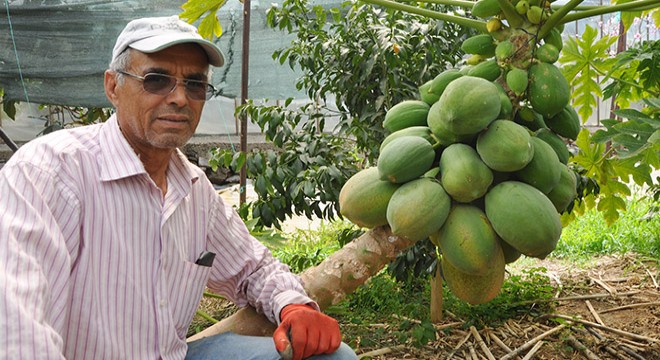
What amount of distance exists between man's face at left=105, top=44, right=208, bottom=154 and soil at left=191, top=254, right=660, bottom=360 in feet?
4.44

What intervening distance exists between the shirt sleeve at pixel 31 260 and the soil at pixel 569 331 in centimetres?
153

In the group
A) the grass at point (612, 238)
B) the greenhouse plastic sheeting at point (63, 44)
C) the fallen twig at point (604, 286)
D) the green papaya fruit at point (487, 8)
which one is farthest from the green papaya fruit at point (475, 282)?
the greenhouse plastic sheeting at point (63, 44)

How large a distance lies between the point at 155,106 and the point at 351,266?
0.69 metres

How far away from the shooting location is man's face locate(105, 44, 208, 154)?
1.81 m

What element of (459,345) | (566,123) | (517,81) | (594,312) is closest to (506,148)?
(517,81)

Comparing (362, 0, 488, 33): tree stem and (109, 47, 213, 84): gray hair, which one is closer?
(362, 0, 488, 33): tree stem

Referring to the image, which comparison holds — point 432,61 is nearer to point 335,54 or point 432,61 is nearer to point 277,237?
point 335,54

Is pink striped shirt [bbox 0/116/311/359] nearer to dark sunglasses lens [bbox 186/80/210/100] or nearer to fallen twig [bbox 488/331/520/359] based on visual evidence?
dark sunglasses lens [bbox 186/80/210/100]

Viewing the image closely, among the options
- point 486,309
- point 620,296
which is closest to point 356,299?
point 486,309

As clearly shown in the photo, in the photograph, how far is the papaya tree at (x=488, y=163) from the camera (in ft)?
4.38

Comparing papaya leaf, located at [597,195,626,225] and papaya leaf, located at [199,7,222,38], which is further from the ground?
papaya leaf, located at [199,7,222,38]

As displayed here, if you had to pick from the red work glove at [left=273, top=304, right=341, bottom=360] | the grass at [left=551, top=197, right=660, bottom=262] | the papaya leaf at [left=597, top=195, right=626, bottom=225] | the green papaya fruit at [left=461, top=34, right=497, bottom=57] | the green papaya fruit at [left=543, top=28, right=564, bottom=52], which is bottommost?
the grass at [left=551, top=197, right=660, bottom=262]

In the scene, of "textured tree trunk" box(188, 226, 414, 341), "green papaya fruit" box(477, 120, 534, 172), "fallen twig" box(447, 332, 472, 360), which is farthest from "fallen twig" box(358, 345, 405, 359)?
"green papaya fruit" box(477, 120, 534, 172)

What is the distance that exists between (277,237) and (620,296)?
1.85m
